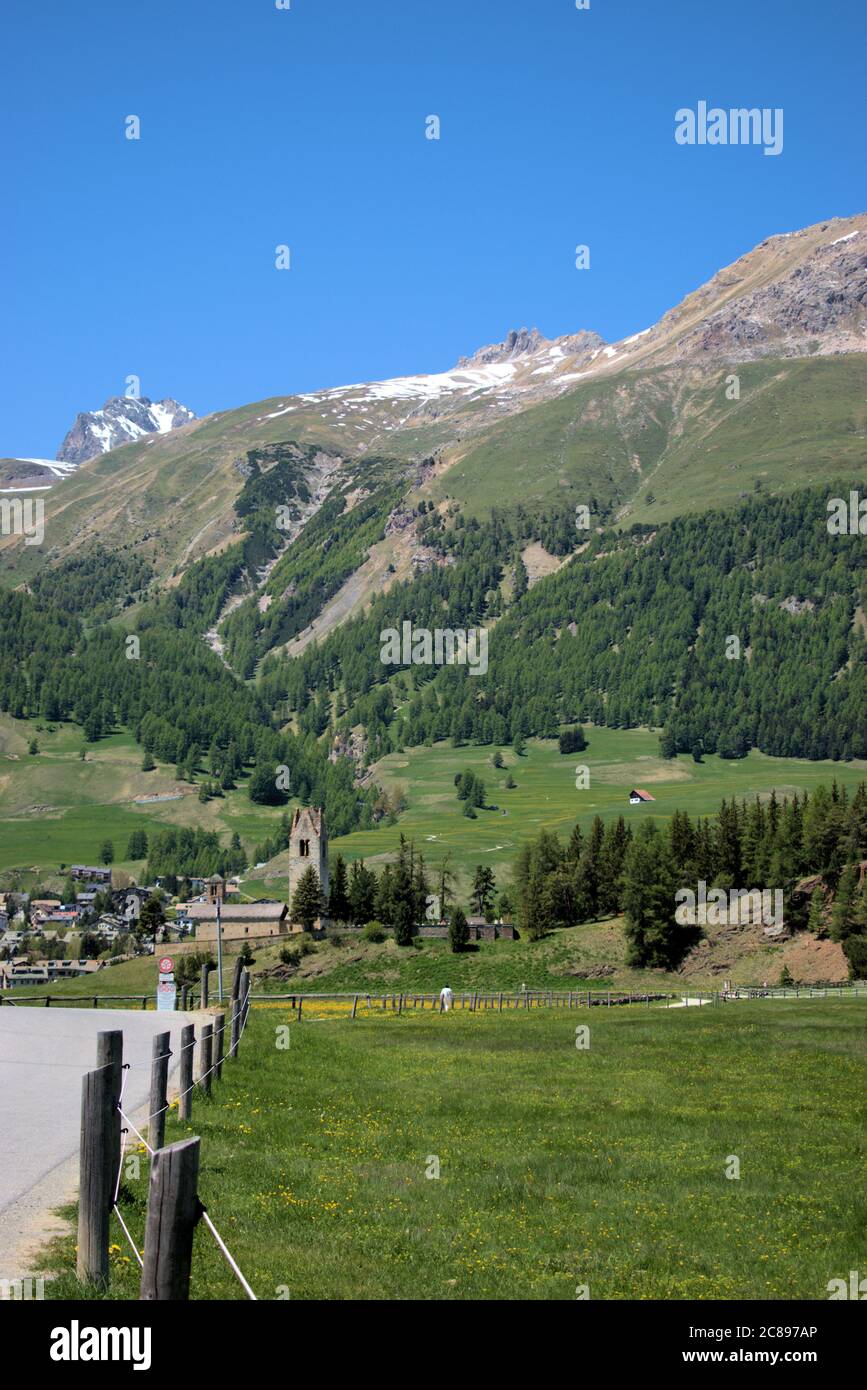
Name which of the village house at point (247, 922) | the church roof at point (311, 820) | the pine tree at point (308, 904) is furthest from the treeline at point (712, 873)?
the church roof at point (311, 820)

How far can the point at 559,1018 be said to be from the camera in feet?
185

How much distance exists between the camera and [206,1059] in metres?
27.2

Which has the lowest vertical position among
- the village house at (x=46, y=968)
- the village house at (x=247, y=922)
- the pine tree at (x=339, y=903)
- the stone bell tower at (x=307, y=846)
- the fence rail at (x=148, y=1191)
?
the village house at (x=46, y=968)

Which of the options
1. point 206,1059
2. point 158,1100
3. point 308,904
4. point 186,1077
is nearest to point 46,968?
point 308,904

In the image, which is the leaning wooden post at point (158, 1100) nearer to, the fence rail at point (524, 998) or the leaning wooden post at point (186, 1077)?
the leaning wooden post at point (186, 1077)

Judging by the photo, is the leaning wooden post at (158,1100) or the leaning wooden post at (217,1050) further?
the leaning wooden post at (217,1050)

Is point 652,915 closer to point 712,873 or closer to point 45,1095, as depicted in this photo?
point 712,873

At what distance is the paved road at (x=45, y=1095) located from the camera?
55.3 feet

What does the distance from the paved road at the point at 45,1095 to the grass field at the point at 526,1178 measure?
1198 mm

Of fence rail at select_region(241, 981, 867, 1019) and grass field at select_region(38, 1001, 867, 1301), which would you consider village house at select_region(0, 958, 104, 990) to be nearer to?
fence rail at select_region(241, 981, 867, 1019)

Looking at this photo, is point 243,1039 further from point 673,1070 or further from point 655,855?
point 655,855

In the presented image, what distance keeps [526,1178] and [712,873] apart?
10447cm
